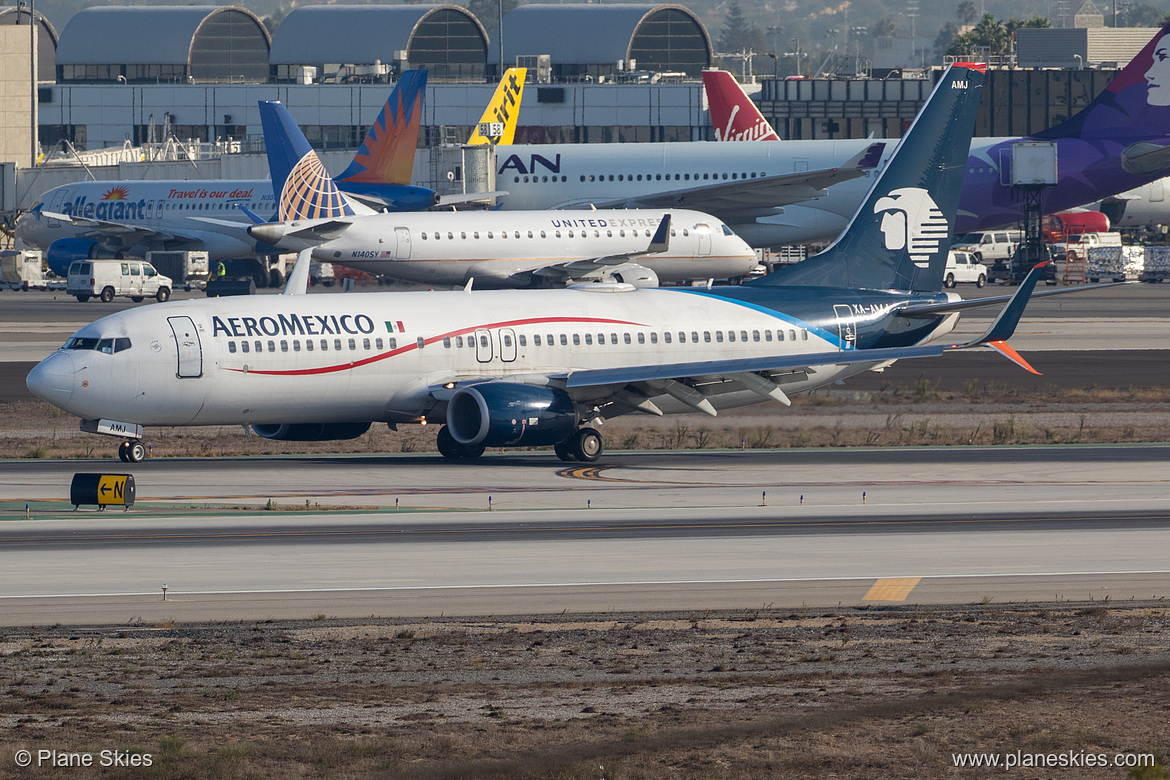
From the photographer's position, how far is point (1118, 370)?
57.2 metres

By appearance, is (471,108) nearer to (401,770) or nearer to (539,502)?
(539,502)

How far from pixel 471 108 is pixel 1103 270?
67.7m

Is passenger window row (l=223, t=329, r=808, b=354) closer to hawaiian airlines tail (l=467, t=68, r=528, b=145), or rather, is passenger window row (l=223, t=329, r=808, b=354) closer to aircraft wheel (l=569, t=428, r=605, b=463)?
aircraft wheel (l=569, t=428, r=605, b=463)

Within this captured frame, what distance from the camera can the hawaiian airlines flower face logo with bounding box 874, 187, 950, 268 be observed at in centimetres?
4444

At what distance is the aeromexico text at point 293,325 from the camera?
123ft

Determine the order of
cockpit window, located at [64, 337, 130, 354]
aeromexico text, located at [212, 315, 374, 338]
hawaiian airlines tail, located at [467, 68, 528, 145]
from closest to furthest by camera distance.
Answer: cockpit window, located at [64, 337, 130, 354], aeromexico text, located at [212, 315, 374, 338], hawaiian airlines tail, located at [467, 68, 528, 145]

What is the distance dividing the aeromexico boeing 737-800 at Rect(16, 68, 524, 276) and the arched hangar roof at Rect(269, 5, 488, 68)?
Result: 6304 centimetres

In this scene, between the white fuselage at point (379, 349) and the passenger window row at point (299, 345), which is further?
the passenger window row at point (299, 345)

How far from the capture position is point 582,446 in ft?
127

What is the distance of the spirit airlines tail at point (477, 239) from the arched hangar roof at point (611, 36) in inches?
3664

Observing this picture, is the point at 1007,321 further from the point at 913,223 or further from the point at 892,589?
the point at 892,589

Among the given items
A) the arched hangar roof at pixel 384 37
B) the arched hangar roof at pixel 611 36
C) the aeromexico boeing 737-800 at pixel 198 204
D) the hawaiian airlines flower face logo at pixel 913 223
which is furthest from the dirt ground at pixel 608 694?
the arched hangar roof at pixel 384 37

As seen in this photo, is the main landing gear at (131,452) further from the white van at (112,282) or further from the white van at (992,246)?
the white van at (992,246)

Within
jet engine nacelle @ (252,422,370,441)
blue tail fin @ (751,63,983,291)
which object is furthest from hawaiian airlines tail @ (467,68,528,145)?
jet engine nacelle @ (252,422,370,441)
